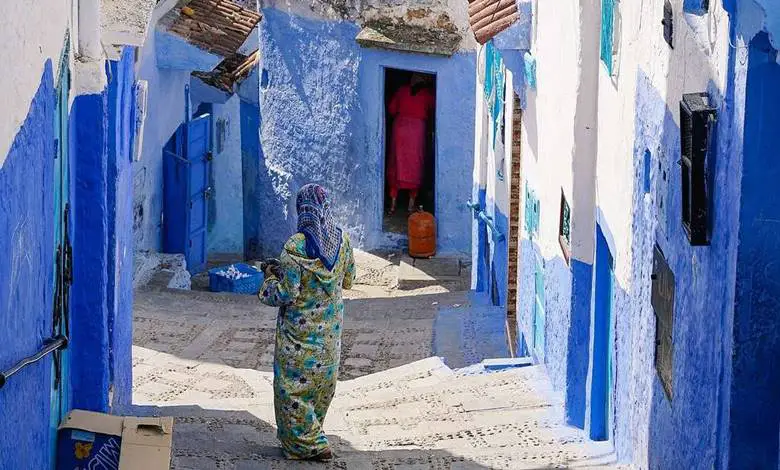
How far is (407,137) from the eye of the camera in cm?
1827

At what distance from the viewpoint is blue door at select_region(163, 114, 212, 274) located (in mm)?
17156

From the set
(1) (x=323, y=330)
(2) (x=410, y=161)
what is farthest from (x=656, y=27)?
(2) (x=410, y=161)

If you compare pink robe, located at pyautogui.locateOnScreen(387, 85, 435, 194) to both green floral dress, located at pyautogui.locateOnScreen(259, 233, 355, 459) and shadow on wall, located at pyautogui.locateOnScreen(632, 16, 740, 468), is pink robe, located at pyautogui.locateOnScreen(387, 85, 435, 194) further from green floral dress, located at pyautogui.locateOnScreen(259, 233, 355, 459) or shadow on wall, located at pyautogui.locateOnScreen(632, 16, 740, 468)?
shadow on wall, located at pyautogui.locateOnScreen(632, 16, 740, 468)

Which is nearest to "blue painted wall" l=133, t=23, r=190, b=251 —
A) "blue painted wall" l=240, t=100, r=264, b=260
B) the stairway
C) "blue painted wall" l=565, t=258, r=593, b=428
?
"blue painted wall" l=240, t=100, r=264, b=260

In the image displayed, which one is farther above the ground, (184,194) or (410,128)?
(410,128)

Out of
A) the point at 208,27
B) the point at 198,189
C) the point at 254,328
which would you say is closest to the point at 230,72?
the point at 198,189

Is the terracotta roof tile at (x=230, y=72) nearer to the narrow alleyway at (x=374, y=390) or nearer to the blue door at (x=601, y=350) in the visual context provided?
the narrow alleyway at (x=374, y=390)

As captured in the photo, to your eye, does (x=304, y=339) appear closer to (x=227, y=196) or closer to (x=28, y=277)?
(x=28, y=277)

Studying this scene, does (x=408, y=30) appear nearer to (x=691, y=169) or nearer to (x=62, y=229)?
(x=62, y=229)

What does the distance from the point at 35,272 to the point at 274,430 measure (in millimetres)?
3713

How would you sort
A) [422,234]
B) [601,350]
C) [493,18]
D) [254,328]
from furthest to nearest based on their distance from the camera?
[422,234] → [254,328] → [493,18] → [601,350]

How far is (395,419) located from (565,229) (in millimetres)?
1689

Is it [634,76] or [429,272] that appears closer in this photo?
[634,76]

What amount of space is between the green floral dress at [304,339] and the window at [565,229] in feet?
4.91
